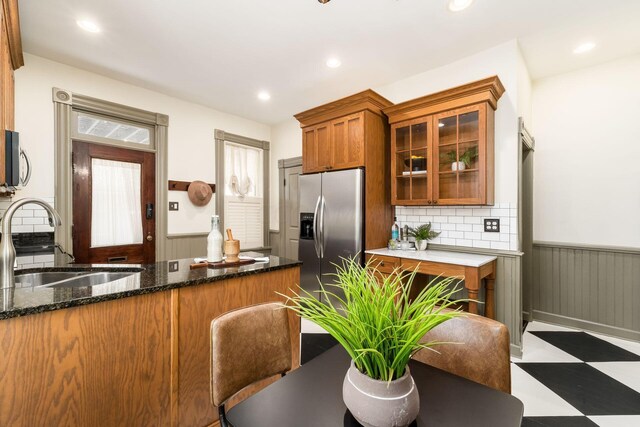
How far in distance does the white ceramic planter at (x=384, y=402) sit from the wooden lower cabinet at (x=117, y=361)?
105cm

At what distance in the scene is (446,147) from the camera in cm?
288

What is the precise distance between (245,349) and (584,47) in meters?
3.79

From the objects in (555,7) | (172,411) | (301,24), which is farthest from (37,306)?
(555,7)

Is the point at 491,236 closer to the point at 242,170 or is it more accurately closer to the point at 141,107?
the point at 242,170

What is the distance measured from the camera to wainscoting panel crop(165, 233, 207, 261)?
3.94 m

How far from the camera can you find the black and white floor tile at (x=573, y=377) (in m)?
1.81

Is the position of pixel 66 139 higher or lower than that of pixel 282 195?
higher

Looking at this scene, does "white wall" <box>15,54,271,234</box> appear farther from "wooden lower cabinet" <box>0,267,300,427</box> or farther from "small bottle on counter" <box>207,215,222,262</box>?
"wooden lower cabinet" <box>0,267,300,427</box>

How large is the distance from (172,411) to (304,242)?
7.78ft

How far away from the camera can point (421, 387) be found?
3.05ft

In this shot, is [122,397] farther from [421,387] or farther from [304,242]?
[304,242]

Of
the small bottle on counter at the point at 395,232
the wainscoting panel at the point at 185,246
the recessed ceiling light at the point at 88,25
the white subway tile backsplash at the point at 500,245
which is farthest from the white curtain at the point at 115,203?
the white subway tile backsplash at the point at 500,245

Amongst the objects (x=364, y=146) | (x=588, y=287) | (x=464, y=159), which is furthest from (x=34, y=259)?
(x=588, y=287)

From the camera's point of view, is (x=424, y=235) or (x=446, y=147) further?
(x=424, y=235)
